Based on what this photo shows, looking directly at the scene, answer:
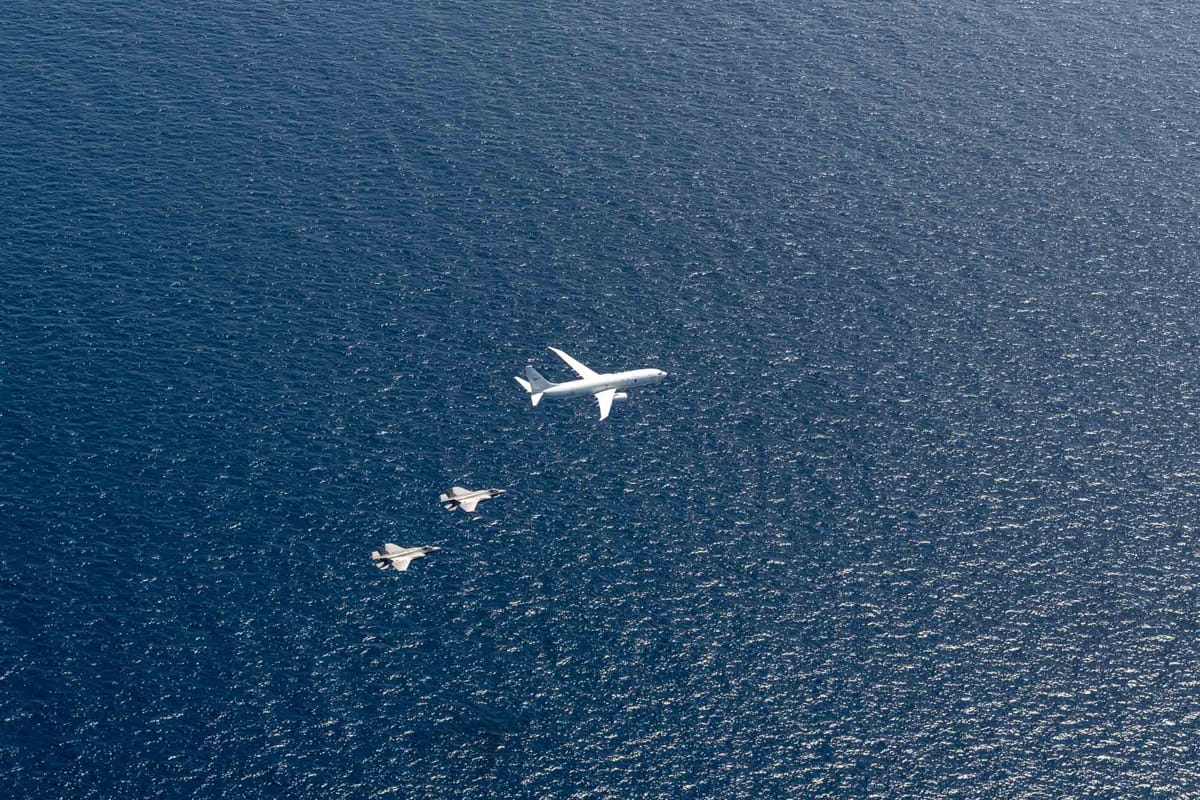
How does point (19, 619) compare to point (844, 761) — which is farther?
point (19, 619)

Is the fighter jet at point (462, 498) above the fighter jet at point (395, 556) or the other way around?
above

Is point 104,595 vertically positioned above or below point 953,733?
below

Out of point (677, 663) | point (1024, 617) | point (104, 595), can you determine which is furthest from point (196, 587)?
point (1024, 617)

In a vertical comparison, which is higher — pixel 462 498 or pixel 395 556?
pixel 462 498

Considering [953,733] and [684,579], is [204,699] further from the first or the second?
[953,733]

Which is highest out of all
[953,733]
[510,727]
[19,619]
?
[953,733]

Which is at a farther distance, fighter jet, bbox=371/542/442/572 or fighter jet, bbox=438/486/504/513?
fighter jet, bbox=438/486/504/513

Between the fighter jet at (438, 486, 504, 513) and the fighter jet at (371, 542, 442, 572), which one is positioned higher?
the fighter jet at (438, 486, 504, 513)

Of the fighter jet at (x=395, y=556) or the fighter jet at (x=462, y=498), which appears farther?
the fighter jet at (x=462, y=498)

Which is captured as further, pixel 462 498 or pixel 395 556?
pixel 462 498
